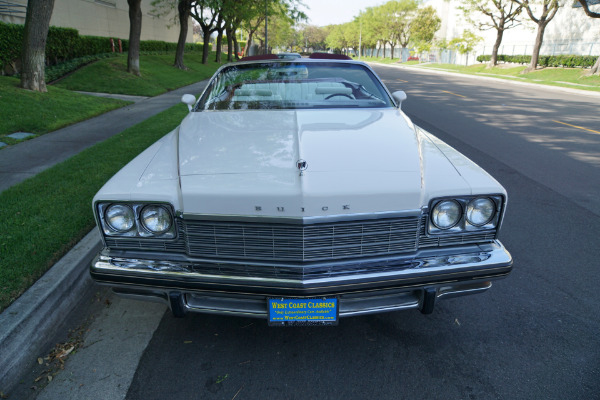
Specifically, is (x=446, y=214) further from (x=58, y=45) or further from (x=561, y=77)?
(x=561, y=77)

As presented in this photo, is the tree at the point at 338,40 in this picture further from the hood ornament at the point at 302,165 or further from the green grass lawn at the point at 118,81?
the hood ornament at the point at 302,165

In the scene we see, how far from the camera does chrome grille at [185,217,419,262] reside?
213 centimetres

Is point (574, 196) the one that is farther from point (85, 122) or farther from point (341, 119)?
point (85, 122)

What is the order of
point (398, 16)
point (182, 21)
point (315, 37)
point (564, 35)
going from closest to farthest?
point (182, 21), point (564, 35), point (398, 16), point (315, 37)

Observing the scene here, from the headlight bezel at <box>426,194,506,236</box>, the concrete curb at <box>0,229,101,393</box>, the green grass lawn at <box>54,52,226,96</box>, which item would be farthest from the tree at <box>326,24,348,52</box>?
the headlight bezel at <box>426,194,506,236</box>

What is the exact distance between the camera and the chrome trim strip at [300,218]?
2.08 meters

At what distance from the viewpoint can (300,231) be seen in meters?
2.10

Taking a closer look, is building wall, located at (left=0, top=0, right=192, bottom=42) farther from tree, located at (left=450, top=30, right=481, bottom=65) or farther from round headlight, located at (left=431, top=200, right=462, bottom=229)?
tree, located at (left=450, top=30, right=481, bottom=65)

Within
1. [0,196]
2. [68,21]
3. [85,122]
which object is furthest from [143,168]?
[68,21]

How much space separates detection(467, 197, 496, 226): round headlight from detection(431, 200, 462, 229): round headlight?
73 millimetres

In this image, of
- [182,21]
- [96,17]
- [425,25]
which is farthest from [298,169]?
[425,25]

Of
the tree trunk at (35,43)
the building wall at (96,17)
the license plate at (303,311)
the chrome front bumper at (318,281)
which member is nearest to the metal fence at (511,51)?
the building wall at (96,17)

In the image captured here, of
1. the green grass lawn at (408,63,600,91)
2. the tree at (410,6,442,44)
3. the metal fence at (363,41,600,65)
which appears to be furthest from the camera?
the tree at (410,6,442,44)

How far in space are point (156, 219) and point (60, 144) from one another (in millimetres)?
5833
